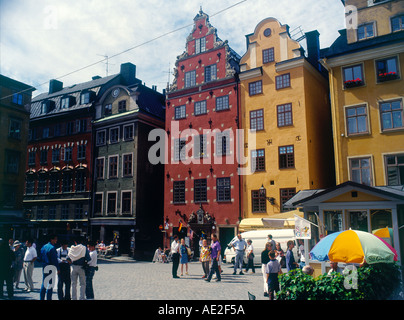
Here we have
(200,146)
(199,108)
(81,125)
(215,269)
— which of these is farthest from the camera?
(81,125)

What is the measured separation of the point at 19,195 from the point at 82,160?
687 centimetres

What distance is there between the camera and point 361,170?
22.8 metres

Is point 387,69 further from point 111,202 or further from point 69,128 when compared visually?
point 69,128

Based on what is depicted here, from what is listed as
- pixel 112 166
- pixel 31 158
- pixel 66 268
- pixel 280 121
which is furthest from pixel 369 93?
pixel 31 158

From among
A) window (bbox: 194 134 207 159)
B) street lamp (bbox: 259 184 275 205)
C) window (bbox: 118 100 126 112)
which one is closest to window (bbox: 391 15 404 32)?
street lamp (bbox: 259 184 275 205)

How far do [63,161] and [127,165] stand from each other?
9389 millimetres

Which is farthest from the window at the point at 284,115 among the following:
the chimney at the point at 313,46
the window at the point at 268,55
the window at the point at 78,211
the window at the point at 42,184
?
the window at the point at 42,184

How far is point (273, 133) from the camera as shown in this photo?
2716 centimetres

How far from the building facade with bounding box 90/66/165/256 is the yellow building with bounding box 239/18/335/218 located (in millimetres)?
10687

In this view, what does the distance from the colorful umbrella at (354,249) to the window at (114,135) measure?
96.3 feet

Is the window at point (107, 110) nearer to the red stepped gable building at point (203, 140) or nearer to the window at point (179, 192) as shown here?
the red stepped gable building at point (203, 140)

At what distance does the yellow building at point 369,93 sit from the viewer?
2198 cm

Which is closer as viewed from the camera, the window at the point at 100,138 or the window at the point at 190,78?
the window at the point at 190,78

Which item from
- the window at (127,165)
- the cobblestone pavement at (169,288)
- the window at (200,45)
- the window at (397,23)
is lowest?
the cobblestone pavement at (169,288)
